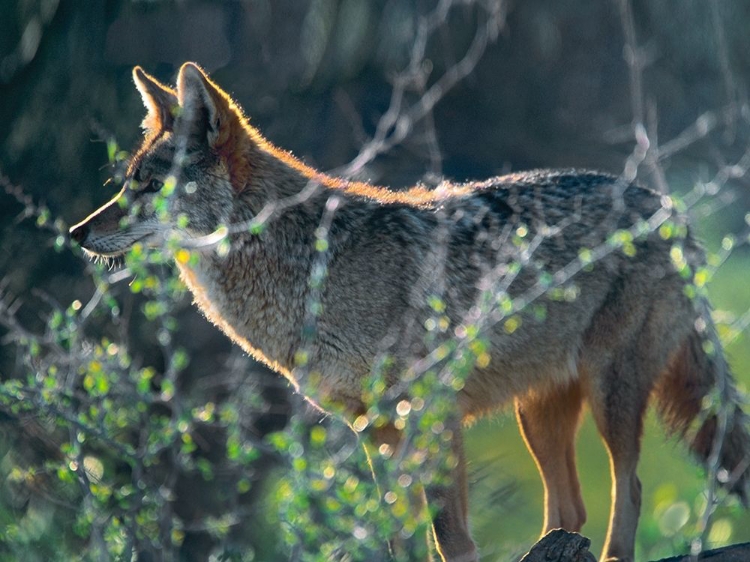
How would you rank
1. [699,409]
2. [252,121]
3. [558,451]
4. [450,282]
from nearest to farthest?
[450,282] < [699,409] < [558,451] < [252,121]

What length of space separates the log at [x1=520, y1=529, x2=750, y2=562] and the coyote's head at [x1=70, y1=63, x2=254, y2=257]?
6.86 feet

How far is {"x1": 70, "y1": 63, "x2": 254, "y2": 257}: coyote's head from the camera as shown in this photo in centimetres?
530

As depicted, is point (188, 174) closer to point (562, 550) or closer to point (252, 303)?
point (252, 303)

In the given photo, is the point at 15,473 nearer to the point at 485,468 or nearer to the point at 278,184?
the point at 278,184

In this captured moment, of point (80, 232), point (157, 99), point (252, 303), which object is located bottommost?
point (252, 303)

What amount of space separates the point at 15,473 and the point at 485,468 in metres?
5.02

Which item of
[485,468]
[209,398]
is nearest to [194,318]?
[209,398]

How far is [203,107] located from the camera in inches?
213

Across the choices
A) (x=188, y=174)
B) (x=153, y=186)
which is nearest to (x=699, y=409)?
(x=188, y=174)

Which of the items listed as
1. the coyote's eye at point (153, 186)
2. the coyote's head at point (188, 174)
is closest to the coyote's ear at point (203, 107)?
the coyote's head at point (188, 174)

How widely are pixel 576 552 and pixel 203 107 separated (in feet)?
8.55

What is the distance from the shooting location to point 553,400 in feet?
20.9

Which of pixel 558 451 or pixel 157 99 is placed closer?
pixel 157 99

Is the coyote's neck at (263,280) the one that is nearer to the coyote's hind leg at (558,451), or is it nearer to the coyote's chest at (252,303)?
the coyote's chest at (252,303)
